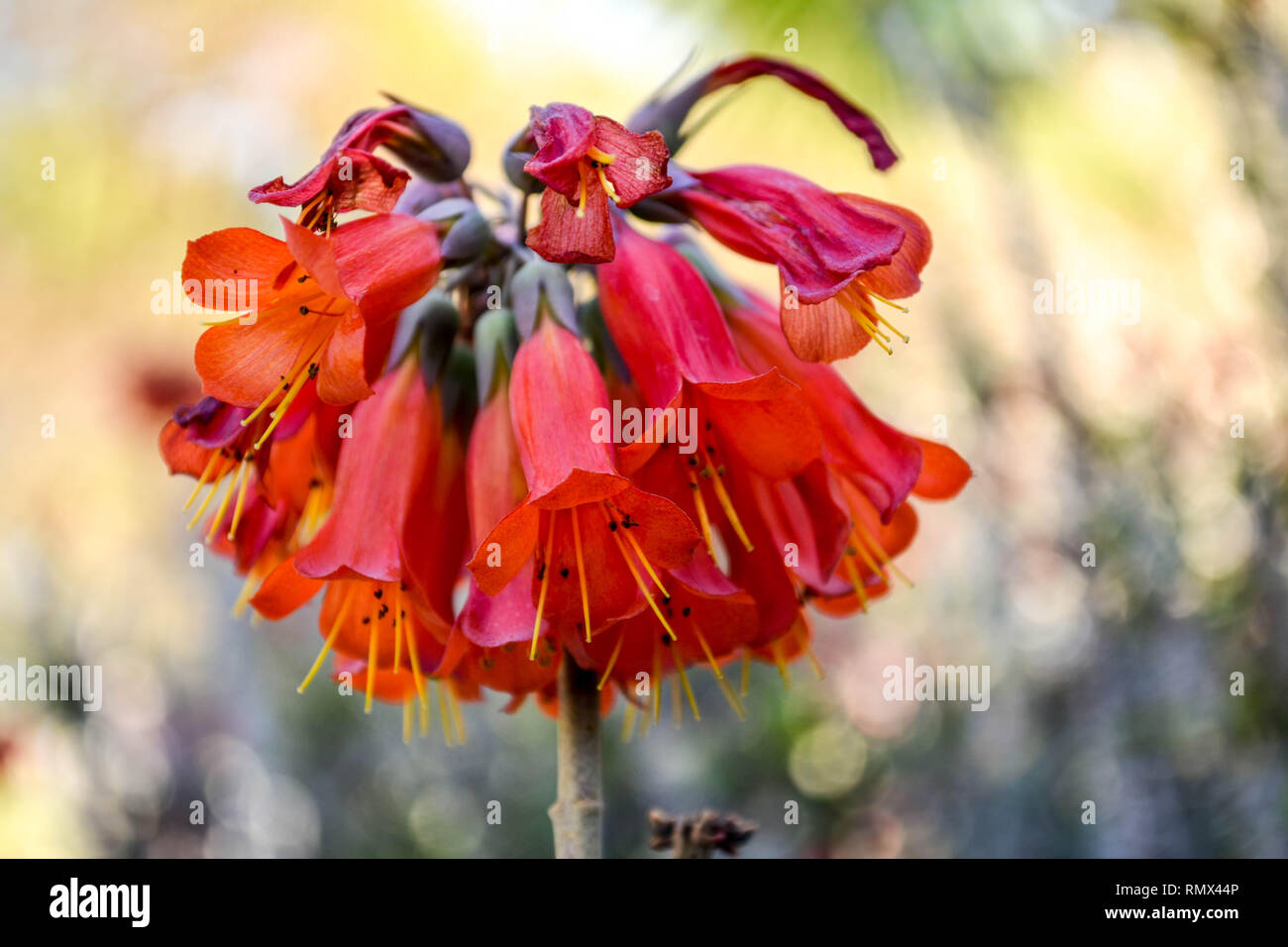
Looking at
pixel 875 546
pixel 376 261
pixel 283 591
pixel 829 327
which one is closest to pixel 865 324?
pixel 829 327

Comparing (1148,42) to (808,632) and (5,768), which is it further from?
(5,768)

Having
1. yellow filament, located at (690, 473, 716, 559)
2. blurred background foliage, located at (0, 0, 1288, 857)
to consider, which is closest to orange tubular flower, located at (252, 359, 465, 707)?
yellow filament, located at (690, 473, 716, 559)

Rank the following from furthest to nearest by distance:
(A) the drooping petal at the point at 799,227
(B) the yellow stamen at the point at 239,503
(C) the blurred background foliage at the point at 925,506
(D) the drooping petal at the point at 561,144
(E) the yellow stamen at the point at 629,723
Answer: (C) the blurred background foliage at the point at 925,506, (E) the yellow stamen at the point at 629,723, (B) the yellow stamen at the point at 239,503, (A) the drooping petal at the point at 799,227, (D) the drooping petal at the point at 561,144

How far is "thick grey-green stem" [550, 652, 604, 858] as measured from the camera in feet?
3.98

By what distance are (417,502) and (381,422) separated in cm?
11

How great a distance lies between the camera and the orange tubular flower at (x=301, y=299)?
112cm

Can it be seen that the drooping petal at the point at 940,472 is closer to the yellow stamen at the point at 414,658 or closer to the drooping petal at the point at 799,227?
the drooping petal at the point at 799,227

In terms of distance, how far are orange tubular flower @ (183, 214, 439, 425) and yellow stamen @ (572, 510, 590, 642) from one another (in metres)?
0.27

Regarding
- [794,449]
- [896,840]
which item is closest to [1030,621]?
[896,840]

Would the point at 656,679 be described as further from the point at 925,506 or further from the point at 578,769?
the point at 925,506

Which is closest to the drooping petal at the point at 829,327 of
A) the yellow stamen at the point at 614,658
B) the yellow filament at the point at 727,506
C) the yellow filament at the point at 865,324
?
the yellow filament at the point at 865,324

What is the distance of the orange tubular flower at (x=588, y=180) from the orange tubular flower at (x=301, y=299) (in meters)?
0.20

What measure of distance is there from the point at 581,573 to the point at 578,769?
0.26 meters

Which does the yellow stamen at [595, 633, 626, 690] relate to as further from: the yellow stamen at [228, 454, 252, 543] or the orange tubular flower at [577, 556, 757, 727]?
the yellow stamen at [228, 454, 252, 543]
